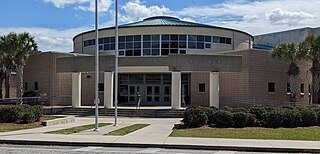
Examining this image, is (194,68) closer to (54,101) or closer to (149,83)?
(149,83)

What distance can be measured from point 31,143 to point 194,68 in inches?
777

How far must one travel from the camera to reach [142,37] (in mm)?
45250

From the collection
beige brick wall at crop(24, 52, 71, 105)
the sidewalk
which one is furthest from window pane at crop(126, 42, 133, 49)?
the sidewalk

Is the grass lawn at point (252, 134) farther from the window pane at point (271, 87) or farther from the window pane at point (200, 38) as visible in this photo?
the window pane at point (200, 38)

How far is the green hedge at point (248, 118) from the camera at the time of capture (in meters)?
21.7

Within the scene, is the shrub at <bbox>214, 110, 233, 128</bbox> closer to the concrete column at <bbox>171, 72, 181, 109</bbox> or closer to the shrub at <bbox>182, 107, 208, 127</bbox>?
the shrub at <bbox>182, 107, 208, 127</bbox>

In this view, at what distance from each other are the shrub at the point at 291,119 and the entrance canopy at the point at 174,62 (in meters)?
12.9

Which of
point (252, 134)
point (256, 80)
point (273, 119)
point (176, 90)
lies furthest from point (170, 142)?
point (256, 80)

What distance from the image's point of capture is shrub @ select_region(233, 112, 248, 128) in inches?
854

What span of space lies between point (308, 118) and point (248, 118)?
313cm

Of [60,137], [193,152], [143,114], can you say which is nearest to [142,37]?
[143,114]

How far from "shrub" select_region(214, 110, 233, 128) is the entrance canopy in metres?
12.4

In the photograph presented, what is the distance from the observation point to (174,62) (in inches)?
1342

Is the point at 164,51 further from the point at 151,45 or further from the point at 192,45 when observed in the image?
the point at 192,45
